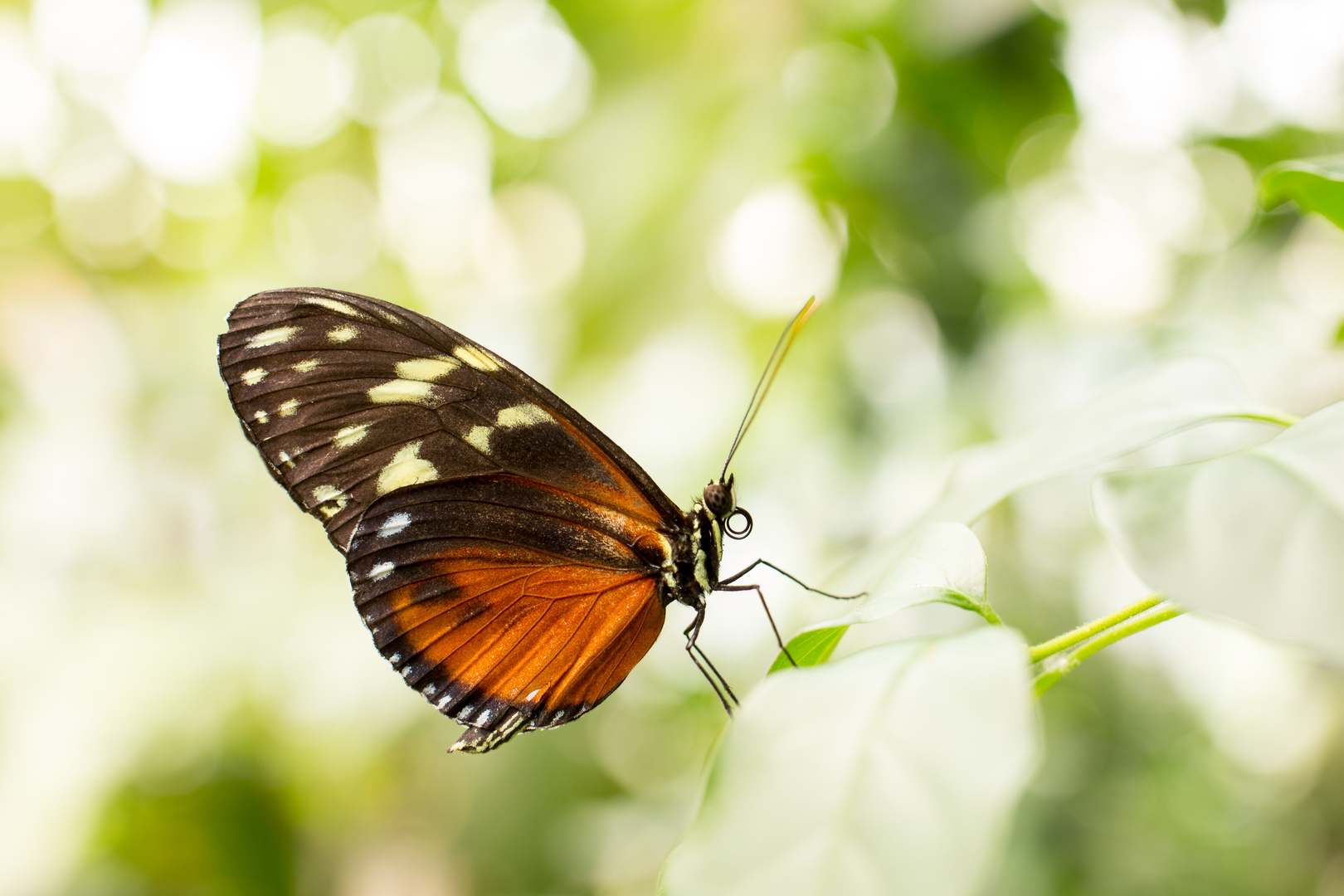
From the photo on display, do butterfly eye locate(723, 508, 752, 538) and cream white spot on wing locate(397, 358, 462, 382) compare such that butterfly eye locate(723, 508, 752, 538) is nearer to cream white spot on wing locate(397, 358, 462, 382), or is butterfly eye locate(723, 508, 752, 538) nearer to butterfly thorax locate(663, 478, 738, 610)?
butterfly thorax locate(663, 478, 738, 610)

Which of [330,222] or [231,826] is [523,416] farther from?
[330,222]

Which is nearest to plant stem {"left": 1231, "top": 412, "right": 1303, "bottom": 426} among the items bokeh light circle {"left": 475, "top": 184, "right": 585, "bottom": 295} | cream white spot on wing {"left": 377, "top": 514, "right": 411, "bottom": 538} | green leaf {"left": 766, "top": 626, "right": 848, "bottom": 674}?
green leaf {"left": 766, "top": 626, "right": 848, "bottom": 674}

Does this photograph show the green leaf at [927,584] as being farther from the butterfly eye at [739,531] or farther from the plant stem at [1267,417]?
the butterfly eye at [739,531]

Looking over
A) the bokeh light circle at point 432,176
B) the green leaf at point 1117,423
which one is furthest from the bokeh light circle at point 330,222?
the green leaf at point 1117,423

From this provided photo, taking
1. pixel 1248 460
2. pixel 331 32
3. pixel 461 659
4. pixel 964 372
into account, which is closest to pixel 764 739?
pixel 1248 460

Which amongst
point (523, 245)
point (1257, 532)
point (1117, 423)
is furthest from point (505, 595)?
point (523, 245)
